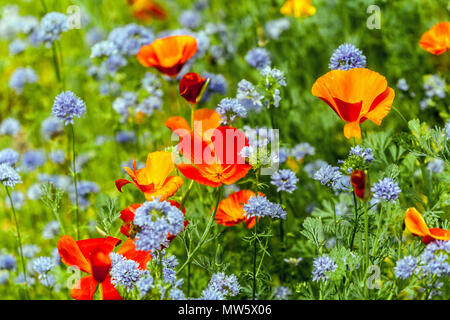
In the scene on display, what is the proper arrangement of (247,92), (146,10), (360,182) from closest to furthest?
(360,182)
(247,92)
(146,10)

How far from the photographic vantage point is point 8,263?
82.8 inches

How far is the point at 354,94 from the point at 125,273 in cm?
72

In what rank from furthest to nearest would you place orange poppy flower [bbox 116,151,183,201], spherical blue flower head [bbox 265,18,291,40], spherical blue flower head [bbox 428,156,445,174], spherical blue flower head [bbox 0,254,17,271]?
spherical blue flower head [bbox 265,18,291,40]
spherical blue flower head [bbox 0,254,17,271]
spherical blue flower head [bbox 428,156,445,174]
orange poppy flower [bbox 116,151,183,201]

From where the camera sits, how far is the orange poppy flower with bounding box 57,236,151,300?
1244mm

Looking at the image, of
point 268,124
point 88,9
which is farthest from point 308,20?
point 88,9

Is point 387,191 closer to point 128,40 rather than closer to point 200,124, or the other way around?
point 200,124

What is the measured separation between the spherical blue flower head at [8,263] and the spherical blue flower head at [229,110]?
1114 mm

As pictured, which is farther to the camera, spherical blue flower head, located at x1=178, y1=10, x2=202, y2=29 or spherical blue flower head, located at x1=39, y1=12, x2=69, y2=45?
spherical blue flower head, located at x1=178, y1=10, x2=202, y2=29

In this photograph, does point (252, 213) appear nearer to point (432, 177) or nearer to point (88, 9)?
point (432, 177)

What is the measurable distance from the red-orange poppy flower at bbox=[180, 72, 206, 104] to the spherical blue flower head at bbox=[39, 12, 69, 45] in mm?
1007

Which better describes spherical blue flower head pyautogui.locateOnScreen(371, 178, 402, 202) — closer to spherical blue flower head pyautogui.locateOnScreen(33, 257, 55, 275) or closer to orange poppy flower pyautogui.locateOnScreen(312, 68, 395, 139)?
orange poppy flower pyautogui.locateOnScreen(312, 68, 395, 139)

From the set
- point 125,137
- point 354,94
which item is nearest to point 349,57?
point 354,94

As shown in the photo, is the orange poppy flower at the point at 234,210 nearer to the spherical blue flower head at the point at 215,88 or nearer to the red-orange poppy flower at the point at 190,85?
the red-orange poppy flower at the point at 190,85

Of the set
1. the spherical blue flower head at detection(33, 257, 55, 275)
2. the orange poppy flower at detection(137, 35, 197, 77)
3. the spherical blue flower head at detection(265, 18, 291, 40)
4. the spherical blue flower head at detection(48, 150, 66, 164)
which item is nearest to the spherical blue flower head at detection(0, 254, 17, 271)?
the spherical blue flower head at detection(33, 257, 55, 275)
